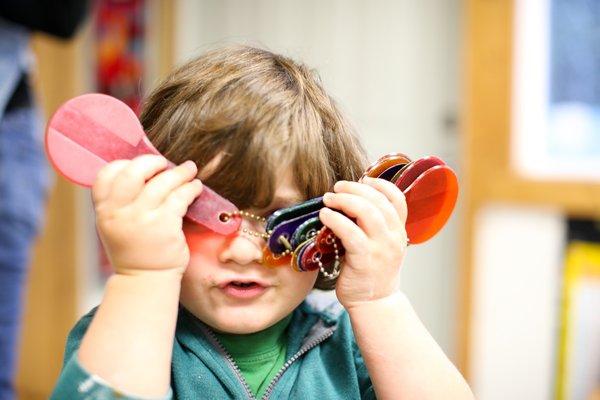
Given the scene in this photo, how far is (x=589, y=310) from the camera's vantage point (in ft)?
6.36

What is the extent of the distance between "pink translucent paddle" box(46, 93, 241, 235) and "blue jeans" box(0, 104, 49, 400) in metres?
0.68

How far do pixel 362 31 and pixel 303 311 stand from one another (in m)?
1.83

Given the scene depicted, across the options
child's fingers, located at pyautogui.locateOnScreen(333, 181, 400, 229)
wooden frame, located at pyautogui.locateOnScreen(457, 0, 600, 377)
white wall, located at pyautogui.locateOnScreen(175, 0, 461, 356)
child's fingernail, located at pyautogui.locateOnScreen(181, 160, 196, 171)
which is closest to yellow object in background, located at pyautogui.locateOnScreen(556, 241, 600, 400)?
wooden frame, located at pyautogui.locateOnScreen(457, 0, 600, 377)

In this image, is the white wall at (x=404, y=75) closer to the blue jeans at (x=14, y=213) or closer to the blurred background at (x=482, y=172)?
the blurred background at (x=482, y=172)

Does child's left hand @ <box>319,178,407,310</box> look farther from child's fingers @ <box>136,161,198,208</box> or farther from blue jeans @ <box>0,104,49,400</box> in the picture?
blue jeans @ <box>0,104,49,400</box>

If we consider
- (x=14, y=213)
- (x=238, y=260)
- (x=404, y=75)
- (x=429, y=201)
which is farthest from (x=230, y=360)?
(x=404, y=75)

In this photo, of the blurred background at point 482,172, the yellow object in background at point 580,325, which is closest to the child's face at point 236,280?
the blurred background at point 482,172

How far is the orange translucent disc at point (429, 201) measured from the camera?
24.8 inches

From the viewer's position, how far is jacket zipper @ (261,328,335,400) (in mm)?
666

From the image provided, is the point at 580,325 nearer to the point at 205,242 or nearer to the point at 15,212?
the point at 15,212

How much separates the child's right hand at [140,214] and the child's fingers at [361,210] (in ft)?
0.40

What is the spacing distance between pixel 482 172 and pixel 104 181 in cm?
170

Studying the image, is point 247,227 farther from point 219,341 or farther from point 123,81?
point 123,81

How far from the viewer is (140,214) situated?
0.53 meters
